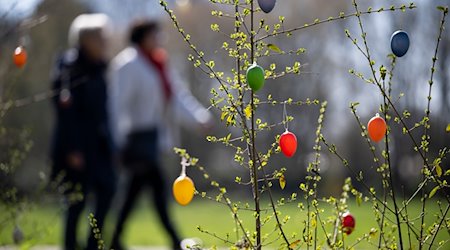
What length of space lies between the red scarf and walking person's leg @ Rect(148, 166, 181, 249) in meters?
0.71

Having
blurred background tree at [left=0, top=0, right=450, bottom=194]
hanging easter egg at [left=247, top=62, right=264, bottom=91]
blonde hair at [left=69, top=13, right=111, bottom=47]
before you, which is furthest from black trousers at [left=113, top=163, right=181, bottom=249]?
blurred background tree at [left=0, top=0, right=450, bottom=194]

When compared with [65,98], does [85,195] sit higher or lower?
lower

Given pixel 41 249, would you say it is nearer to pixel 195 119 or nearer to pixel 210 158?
pixel 195 119

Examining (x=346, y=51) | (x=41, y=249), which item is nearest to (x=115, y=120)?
(x=41, y=249)

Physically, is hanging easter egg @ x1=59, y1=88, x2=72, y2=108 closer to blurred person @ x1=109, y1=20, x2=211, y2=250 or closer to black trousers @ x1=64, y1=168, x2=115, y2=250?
black trousers @ x1=64, y1=168, x2=115, y2=250

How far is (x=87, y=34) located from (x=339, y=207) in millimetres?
4451

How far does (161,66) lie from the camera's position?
7434 mm

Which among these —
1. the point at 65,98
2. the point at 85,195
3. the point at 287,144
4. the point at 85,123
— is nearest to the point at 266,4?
the point at 287,144

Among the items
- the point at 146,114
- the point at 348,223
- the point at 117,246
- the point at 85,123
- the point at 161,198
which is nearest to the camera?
the point at 348,223

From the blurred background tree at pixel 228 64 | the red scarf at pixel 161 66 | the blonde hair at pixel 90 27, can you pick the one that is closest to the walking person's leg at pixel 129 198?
the red scarf at pixel 161 66

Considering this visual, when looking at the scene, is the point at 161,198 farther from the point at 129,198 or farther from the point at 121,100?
the point at 121,100

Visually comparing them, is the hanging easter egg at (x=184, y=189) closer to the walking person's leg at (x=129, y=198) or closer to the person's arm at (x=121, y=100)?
the walking person's leg at (x=129, y=198)

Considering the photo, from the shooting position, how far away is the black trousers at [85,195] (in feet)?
21.4

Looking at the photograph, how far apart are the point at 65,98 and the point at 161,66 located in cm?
107
